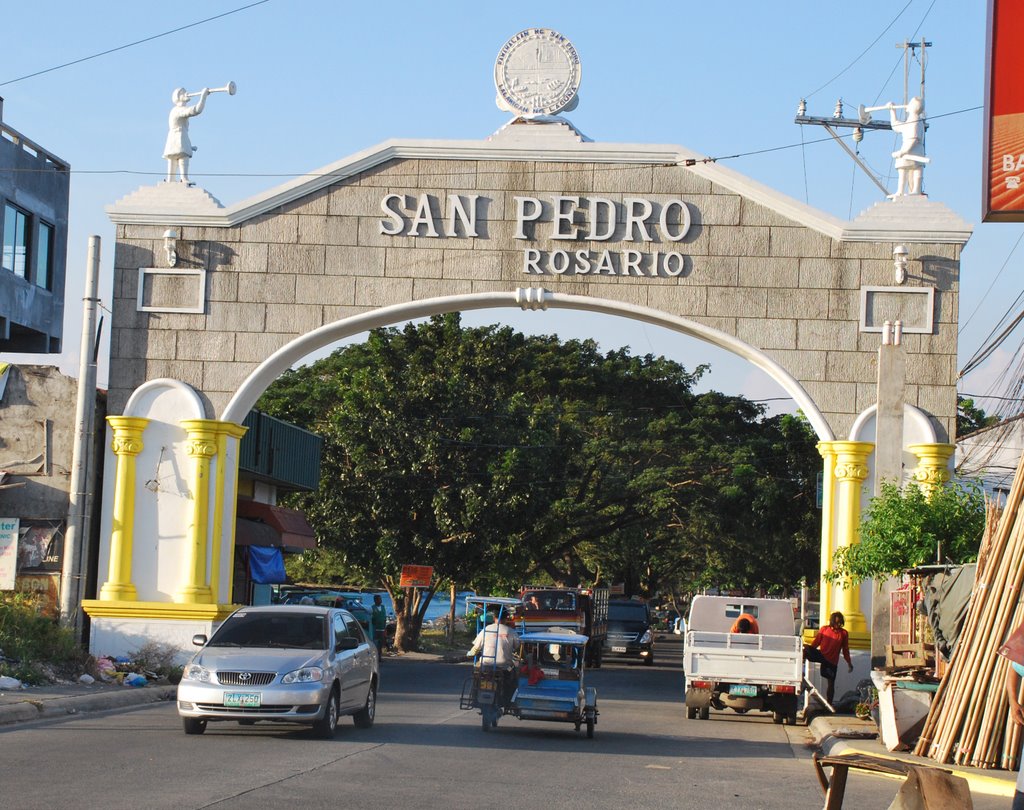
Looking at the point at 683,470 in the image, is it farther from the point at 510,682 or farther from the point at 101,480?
the point at 510,682

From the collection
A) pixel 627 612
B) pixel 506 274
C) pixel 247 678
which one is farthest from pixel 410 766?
pixel 627 612

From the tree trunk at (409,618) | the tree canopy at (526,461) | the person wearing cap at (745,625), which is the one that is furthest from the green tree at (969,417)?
the person wearing cap at (745,625)

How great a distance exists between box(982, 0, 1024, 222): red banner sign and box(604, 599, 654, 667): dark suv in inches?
1215

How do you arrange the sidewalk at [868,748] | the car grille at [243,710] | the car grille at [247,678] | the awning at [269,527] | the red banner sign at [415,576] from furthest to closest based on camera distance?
the red banner sign at [415,576] → the awning at [269,527] → the car grille at [247,678] → the car grille at [243,710] → the sidewalk at [868,748]

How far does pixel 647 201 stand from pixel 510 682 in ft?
28.5

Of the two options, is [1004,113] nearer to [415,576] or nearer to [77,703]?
[77,703]

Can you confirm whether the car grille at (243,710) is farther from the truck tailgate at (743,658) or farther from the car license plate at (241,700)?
the truck tailgate at (743,658)

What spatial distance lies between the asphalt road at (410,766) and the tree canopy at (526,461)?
1836cm

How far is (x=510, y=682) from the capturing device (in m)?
17.1

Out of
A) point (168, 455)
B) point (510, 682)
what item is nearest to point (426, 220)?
point (168, 455)

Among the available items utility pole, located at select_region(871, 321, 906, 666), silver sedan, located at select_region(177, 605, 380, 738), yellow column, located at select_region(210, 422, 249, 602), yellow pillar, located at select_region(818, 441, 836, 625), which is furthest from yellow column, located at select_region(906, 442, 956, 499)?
yellow column, located at select_region(210, 422, 249, 602)

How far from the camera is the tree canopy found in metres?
37.9

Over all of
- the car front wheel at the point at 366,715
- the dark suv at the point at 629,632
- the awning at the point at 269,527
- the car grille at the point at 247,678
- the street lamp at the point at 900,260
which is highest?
the street lamp at the point at 900,260

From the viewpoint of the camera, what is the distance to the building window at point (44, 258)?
3412 cm
